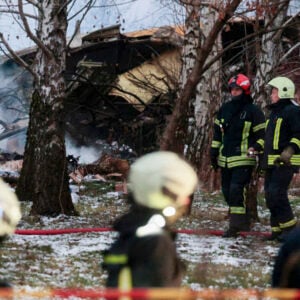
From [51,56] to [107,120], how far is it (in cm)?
1159

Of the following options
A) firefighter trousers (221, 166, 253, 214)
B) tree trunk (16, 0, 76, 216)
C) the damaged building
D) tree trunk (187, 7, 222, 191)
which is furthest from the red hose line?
the damaged building

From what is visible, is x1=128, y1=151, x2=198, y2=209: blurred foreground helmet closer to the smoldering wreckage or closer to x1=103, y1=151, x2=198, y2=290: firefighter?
x1=103, y1=151, x2=198, y2=290: firefighter

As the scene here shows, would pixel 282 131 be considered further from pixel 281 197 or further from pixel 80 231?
pixel 80 231

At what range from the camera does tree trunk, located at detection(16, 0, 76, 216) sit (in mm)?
9344

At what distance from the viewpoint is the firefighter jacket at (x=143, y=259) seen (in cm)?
309

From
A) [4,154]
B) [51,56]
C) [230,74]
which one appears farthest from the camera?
[4,154]

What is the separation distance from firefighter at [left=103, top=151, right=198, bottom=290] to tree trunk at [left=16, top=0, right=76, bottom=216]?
5915mm

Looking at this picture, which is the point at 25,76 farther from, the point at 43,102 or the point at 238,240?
the point at 238,240

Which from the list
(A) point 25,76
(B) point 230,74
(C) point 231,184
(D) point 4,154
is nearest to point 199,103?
(B) point 230,74

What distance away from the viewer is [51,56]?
9.38 meters

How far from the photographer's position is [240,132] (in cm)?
802

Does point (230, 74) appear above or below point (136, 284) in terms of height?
above

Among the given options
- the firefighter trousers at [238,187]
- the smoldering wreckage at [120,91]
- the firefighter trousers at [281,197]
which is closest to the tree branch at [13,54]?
the firefighter trousers at [238,187]

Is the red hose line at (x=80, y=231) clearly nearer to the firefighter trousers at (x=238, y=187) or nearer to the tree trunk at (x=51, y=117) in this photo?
the firefighter trousers at (x=238, y=187)
